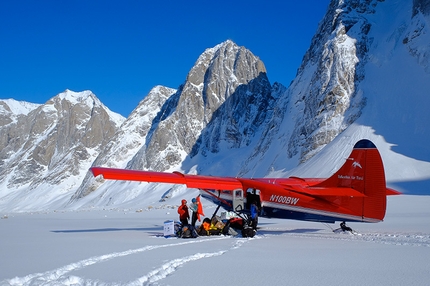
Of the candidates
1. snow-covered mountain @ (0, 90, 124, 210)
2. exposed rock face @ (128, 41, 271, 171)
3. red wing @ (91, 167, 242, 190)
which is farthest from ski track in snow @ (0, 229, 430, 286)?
snow-covered mountain @ (0, 90, 124, 210)

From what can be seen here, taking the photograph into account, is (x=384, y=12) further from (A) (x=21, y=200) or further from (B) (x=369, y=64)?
(A) (x=21, y=200)

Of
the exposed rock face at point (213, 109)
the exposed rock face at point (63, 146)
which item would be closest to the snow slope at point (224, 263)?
the exposed rock face at point (213, 109)

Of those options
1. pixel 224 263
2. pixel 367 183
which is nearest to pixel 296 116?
pixel 367 183

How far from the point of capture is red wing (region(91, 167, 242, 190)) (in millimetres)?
13023

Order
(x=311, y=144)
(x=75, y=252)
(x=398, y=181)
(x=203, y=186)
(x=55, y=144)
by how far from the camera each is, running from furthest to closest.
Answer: (x=55, y=144) < (x=311, y=144) < (x=398, y=181) < (x=203, y=186) < (x=75, y=252)

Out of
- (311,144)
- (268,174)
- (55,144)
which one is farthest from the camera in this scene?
(55,144)

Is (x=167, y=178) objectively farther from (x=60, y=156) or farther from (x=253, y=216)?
(x=60, y=156)

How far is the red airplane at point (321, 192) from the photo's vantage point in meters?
12.5

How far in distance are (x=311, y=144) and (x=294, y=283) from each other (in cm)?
5230

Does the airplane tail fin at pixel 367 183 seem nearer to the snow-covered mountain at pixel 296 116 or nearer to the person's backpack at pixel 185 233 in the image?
the person's backpack at pixel 185 233

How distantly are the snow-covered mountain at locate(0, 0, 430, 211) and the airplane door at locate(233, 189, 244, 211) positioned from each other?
24.1 m

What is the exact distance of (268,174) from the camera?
6003 cm

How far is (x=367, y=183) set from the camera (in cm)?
1265

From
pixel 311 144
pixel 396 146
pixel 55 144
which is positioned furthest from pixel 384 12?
pixel 55 144
